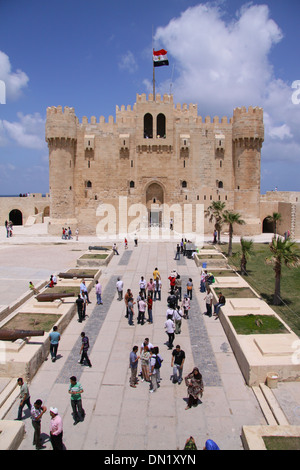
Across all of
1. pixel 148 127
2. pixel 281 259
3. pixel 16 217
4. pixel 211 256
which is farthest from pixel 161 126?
pixel 281 259

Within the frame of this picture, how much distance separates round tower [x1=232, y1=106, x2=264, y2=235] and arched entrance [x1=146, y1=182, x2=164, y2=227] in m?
8.16

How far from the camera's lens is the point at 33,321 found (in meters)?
12.9

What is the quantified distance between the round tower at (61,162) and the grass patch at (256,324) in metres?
27.7

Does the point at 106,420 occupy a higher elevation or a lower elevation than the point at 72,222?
lower

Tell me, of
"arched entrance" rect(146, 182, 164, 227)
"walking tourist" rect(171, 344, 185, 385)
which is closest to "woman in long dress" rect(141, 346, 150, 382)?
"walking tourist" rect(171, 344, 185, 385)

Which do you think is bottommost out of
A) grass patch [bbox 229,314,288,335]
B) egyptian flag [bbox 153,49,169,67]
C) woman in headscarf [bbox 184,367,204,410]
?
woman in headscarf [bbox 184,367,204,410]

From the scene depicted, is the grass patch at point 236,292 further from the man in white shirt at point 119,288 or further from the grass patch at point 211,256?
the grass patch at point 211,256

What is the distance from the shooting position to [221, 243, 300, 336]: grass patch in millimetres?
15217

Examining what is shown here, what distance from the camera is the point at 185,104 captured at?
38.9m

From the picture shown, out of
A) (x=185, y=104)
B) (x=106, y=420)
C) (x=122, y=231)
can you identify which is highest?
(x=185, y=104)

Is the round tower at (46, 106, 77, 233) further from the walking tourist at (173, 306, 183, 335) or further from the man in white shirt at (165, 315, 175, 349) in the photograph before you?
the man in white shirt at (165, 315, 175, 349)
